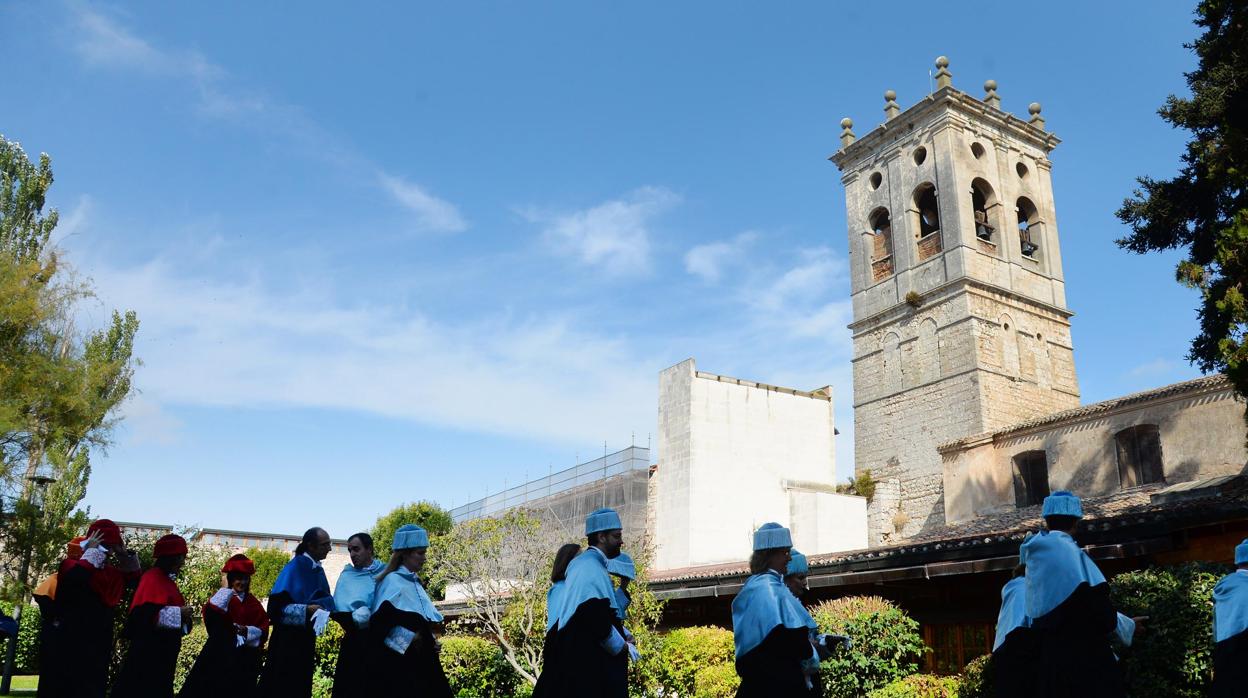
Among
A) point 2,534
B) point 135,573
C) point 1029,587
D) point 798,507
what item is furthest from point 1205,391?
point 2,534

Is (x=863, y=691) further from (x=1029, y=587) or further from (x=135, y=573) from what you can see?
(x=135, y=573)

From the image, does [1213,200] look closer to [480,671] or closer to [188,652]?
[480,671]

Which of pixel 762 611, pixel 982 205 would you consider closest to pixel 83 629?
pixel 762 611

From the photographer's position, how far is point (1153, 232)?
16.6m

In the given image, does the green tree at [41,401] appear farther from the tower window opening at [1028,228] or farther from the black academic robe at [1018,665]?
the tower window opening at [1028,228]

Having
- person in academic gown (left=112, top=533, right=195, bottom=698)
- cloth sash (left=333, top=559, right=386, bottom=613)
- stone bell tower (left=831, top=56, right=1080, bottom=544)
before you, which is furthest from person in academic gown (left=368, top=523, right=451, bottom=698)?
stone bell tower (left=831, top=56, right=1080, bottom=544)

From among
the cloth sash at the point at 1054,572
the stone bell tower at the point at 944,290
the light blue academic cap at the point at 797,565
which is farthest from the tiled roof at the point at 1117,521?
the stone bell tower at the point at 944,290

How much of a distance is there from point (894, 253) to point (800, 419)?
7.21 meters

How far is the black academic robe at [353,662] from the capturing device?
656 centimetres

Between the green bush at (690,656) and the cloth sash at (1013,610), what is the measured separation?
18.8 feet

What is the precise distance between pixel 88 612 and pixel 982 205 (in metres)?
32.7

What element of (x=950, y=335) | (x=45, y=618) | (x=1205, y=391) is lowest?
(x=45, y=618)

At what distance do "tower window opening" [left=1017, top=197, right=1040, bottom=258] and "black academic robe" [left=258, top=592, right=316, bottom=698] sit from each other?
3224 centimetres

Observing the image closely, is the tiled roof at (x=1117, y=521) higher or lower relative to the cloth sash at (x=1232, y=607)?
higher
